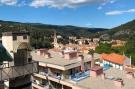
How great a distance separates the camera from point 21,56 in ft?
27.2

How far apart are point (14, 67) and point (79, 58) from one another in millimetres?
25954

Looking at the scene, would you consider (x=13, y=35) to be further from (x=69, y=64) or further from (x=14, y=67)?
(x=69, y=64)

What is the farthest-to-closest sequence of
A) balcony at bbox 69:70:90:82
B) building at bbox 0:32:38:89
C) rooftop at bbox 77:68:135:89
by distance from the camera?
balcony at bbox 69:70:90:82 < rooftop at bbox 77:68:135:89 < building at bbox 0:32:38:89

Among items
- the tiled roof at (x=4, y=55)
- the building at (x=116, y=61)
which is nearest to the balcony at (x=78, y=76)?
the tiled roof at (x=4, y=55)

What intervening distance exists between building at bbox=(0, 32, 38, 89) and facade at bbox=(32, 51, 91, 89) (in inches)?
717

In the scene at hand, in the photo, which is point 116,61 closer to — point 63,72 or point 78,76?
point 63,72

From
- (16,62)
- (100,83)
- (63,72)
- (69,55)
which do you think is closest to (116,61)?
(69,55)

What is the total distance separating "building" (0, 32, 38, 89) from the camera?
788cm

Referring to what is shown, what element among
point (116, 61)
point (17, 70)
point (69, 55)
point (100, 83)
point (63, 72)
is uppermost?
point (17, 70)

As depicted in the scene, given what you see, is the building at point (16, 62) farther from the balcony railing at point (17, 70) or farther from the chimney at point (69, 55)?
the chimney at point (69, 55)

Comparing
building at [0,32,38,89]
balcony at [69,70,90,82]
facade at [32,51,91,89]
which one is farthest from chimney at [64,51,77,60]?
building at [0,32,38,89]

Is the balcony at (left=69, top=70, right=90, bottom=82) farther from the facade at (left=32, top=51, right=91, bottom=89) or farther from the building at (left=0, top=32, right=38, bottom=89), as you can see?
the building at (left=0, top=32, right=38, bottom=89)

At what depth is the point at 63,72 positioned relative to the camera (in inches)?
1192

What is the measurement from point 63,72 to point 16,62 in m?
22.0
